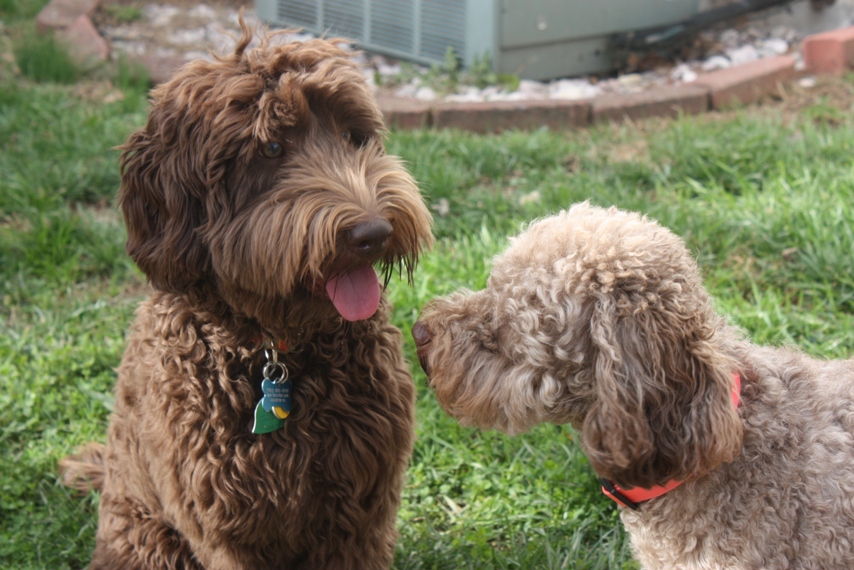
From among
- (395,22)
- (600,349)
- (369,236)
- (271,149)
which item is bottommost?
(395,22)

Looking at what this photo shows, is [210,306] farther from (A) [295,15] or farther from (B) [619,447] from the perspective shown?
(A) [295,15]

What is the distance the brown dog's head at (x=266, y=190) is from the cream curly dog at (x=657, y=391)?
0.37 metres

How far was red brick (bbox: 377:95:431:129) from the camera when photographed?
6.04 meters

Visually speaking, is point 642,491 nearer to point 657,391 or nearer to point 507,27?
point 657,391

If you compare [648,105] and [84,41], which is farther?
[84,41]

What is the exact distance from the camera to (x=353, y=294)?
8.05ft

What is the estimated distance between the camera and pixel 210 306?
262 centimetres

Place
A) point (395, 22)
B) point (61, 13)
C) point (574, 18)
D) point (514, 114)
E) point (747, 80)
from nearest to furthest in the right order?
point (514, 114) → point (747, 80) → point (574, 18) → point (395, 22) → point (61, 13)

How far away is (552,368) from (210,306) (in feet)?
3.64

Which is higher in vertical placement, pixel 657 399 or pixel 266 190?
pixel 266 190

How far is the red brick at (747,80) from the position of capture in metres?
6.13

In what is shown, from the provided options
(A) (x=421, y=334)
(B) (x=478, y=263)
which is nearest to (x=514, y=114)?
(B) (x=478, y=263)

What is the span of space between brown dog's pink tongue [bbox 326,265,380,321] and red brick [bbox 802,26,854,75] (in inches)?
212

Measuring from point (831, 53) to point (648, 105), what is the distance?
164 centimetres
